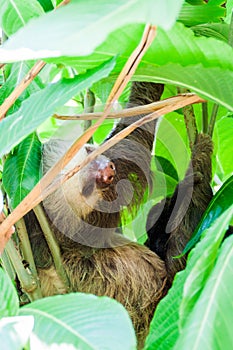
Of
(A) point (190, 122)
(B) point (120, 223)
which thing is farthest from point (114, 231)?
(A) point (190, 122)

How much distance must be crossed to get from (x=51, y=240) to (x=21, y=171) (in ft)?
0.52

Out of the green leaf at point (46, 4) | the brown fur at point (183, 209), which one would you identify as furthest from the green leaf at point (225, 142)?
the green leaf at point (46, 4)

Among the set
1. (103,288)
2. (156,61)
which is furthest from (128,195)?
(156,61)

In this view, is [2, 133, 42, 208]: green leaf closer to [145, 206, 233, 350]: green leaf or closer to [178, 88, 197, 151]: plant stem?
[178, 88, 197, 151]: plant stem

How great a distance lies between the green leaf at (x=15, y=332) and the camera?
0.59 metres

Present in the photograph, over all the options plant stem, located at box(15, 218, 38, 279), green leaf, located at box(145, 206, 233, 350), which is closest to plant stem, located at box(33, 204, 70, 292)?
plant stem, located at box(15, 218, 38, 279)

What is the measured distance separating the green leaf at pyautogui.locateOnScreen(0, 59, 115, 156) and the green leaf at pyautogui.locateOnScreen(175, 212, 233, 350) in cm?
23

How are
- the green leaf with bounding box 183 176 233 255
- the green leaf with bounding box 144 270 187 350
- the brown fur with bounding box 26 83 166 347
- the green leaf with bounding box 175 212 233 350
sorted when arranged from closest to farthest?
1. the green leaf with bounding box 175 212 233 350
2. the green leaf with bounding box 144 270 187 350
3. the green leaf with bounding box 183 176 233 255
4. the brown fur with bounding box 26 83 166 347

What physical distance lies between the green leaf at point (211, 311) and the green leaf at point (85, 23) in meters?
0.27

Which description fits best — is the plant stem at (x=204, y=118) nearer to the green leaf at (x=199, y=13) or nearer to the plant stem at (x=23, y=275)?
the green leaf at (x=199, y=13)

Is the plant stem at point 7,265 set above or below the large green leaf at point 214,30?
below

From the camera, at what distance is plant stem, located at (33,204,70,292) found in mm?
1234

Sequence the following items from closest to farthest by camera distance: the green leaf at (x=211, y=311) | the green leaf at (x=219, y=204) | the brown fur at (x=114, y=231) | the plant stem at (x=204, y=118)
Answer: the green leaf at (x=211, y=311) → the green leaf at (x=219, y=204) → the plant stem at (x=204, y=118) → the brown fur at (x=114, y=231)

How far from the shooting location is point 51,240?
1.29m
